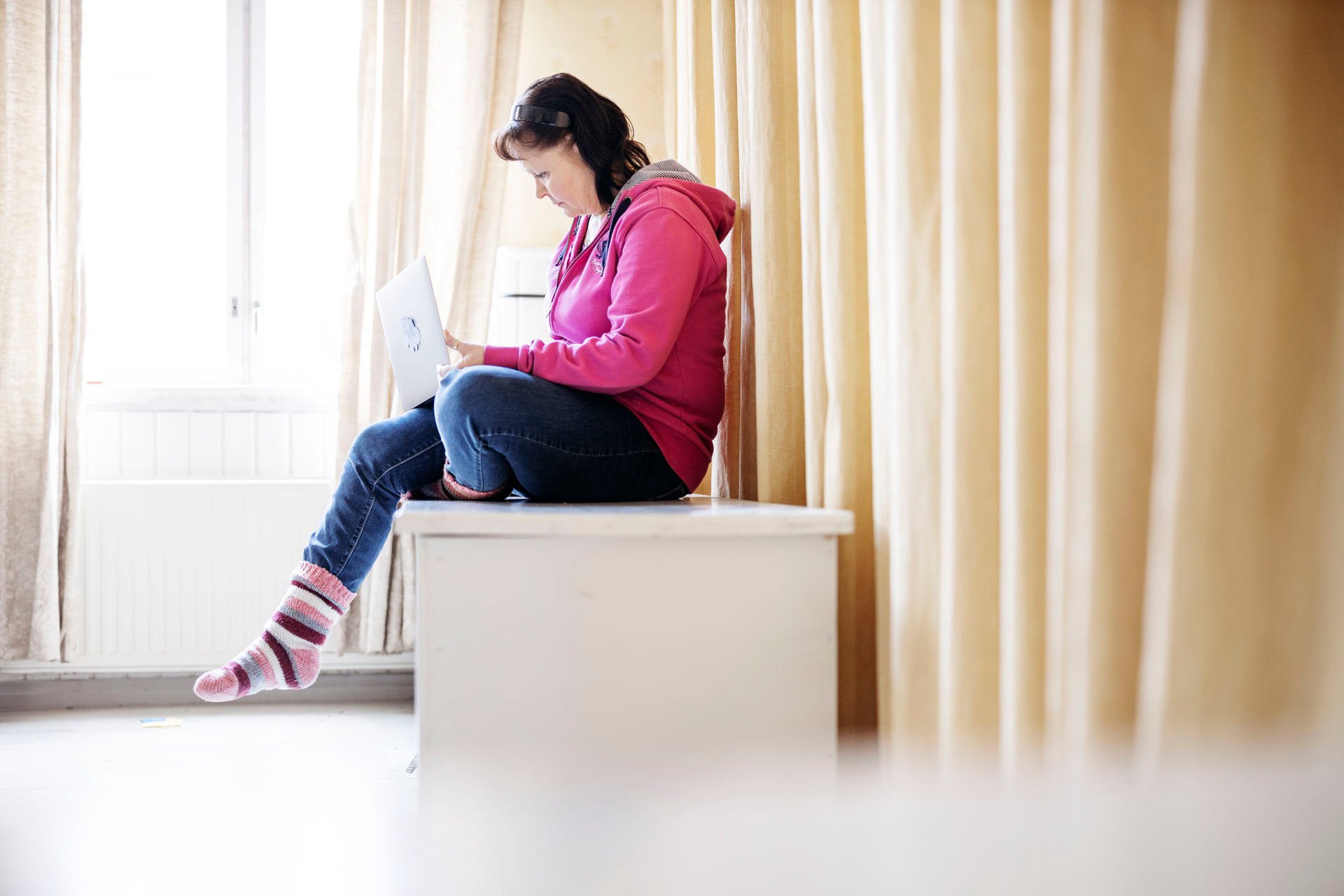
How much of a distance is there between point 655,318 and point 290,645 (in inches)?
26.5

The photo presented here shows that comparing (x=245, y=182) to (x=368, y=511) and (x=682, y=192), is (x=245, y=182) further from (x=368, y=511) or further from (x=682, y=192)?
(x=682, y=192)

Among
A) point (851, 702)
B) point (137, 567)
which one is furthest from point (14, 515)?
point (851, 702)

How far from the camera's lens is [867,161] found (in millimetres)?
837

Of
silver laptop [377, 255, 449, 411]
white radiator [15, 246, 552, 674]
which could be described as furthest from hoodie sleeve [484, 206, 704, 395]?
white radiator [15, 246, 552, 674]

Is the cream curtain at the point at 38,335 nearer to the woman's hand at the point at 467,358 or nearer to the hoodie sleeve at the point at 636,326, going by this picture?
the woman's hand at the point at 467,358

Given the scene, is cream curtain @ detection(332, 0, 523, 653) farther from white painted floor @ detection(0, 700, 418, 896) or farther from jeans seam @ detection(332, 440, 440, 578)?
jeans seam @ detection(332, 440, 440, 578)

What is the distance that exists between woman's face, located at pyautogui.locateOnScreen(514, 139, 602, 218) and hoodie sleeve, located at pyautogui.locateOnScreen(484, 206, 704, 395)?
269 millimetres

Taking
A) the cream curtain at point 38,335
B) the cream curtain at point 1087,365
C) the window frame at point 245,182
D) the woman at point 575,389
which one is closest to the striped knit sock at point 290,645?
the woman at point 575,389

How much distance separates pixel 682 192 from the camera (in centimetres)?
121

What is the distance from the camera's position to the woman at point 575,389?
1.11 m

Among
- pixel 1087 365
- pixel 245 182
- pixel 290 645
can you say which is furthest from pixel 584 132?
pixel 245 182

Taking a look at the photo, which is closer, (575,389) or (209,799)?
(575,389)

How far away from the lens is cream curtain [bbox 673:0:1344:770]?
0.44 meters

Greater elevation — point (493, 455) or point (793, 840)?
point (493, 455)
